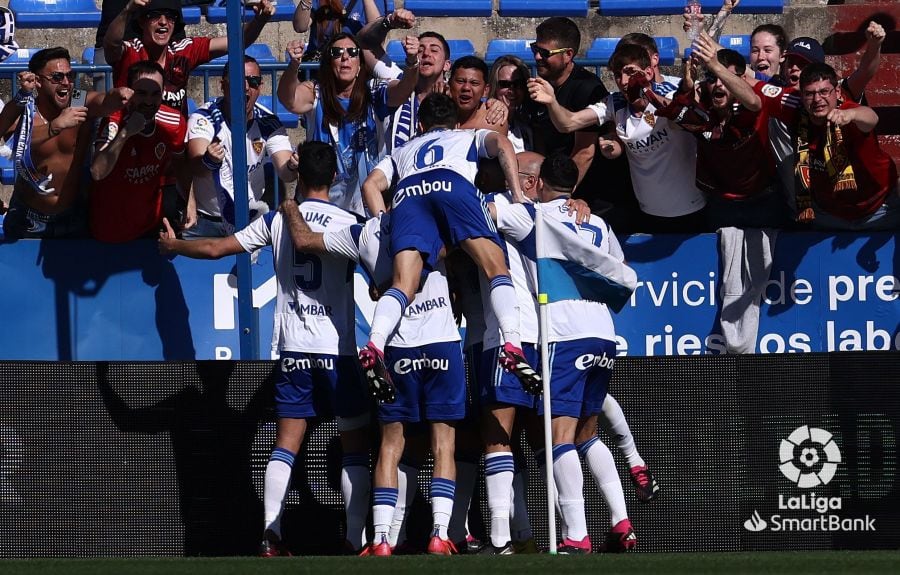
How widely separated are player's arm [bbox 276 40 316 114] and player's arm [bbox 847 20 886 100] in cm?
382

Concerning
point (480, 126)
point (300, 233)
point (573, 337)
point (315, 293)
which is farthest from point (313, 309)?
point (480, 126)

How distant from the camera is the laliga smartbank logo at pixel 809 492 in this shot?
8.40m

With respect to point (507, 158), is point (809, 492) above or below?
below

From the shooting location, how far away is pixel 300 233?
27.4 feet

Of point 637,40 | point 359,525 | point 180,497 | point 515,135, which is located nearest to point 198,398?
point 180,497

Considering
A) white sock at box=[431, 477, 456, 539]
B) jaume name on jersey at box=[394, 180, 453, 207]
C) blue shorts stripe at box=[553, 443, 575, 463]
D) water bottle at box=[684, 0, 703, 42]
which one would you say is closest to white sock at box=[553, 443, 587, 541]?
blue shorts stripe at box=[553, 443, 575, 463]

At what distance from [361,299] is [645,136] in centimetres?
237

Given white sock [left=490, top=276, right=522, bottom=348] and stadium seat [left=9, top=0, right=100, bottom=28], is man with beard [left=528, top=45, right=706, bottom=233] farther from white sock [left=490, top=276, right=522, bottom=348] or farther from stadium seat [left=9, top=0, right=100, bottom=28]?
stadium seat [left=9, top=0, right=100, bottom=28]

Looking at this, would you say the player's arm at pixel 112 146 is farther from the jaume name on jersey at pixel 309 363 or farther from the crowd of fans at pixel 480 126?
the jaume name on jersey at pixel 309 363

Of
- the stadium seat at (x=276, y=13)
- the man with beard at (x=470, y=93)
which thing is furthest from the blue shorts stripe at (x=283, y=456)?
the stadium seat at (x=276, y=13)

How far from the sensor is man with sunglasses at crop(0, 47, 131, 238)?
32.9 feet

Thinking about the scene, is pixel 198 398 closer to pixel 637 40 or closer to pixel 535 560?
pixel 535 560

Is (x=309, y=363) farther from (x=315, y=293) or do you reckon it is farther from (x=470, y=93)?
(x=470, y=93)

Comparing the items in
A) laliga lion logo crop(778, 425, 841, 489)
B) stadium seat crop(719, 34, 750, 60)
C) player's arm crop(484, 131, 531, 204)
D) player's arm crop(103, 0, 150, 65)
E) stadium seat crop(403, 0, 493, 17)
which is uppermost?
stadium seat crop(403, 0, 493, 17)
